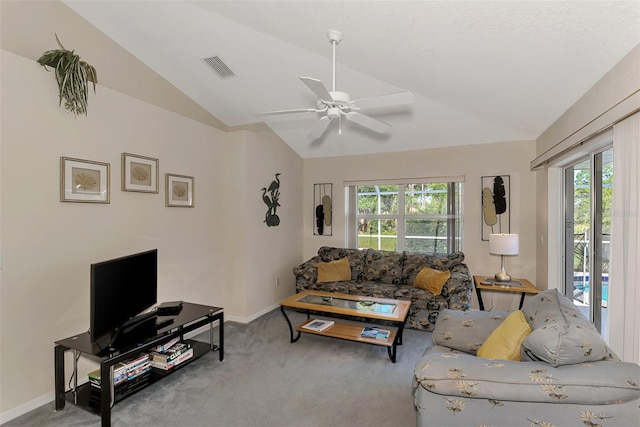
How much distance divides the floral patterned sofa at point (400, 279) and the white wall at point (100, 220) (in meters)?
0.92

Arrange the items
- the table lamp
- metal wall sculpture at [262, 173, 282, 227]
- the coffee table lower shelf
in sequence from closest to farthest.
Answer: the coffee table lower shelf
the table lamp
metal wall sculpture at [262, 173, 282, 227]

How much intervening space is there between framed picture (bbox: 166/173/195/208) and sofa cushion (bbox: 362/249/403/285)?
8.78ft

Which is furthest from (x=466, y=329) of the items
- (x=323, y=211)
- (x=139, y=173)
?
(x=323, y=211)

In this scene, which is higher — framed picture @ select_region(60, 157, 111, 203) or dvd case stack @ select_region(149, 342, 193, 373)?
framed picture @ select_region(60, 157, 111, 203)

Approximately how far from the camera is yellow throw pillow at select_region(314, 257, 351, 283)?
189 inches

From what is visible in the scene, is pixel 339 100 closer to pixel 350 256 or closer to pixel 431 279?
pixel 431 279

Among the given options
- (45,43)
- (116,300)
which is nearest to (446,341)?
(116,300)

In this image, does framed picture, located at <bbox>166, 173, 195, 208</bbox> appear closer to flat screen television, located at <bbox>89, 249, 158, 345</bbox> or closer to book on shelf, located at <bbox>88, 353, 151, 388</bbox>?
flat screen television, located at <bbox>89, 249, 158, 345</bbox>

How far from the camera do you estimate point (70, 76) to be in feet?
8.38

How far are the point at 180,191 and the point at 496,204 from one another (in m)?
4.19

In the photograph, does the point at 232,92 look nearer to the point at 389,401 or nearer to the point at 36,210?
the point at 36,210

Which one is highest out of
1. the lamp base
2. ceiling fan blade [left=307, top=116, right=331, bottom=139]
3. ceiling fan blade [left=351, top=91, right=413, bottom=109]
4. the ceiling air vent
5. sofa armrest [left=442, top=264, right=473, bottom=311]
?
the ceiling air vent

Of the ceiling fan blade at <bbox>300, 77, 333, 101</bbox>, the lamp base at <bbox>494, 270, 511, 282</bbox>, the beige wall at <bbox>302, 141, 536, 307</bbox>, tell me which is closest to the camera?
the ceiling fan blade at <bbox>300, 77, 333, 101</bbox>

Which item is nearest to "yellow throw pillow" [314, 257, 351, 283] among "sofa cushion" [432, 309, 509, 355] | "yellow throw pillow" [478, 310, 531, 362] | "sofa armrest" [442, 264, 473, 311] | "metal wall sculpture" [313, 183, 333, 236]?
"metal wall sculpture" [313, 183, 333, 236]
